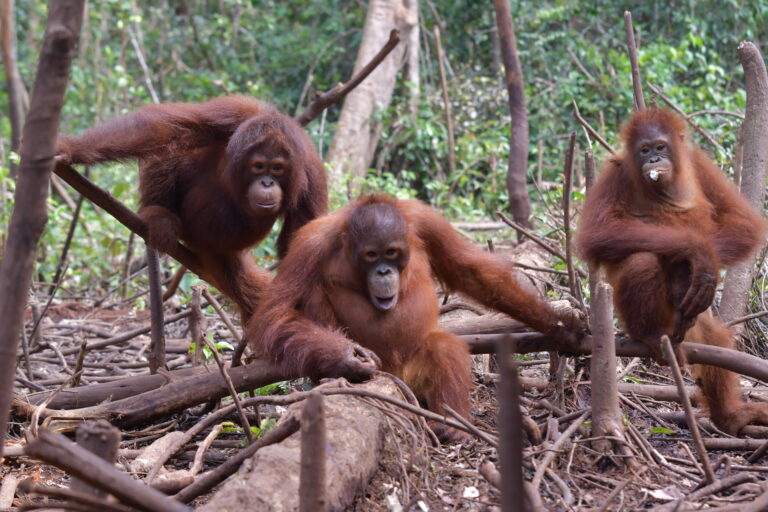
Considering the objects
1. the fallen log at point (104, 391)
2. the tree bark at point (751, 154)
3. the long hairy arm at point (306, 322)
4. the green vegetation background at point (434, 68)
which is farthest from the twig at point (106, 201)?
the green vegetation background at point (434, 68)

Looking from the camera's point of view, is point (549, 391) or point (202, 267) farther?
point (202, 267)

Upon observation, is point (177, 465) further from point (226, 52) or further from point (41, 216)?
point (226, 52)

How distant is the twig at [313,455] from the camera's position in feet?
5.74

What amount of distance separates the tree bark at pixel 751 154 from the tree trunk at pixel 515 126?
8.57 ft

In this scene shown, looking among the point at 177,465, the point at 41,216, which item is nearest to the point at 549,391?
the point at 177,465

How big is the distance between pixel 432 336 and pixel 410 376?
22cm

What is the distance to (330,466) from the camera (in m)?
2.47

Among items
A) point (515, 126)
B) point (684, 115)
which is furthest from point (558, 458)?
point (515, 126)

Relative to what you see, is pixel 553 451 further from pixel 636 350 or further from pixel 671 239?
pixel 671 239

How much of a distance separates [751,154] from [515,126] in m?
2.93

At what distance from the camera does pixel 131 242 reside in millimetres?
7156

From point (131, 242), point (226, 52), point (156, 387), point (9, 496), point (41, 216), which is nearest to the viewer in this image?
point (41, 216)

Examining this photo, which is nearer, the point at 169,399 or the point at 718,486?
the point at 718,486

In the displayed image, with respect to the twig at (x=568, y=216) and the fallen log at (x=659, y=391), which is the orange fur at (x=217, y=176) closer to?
the twig at (x=568, y=216)
